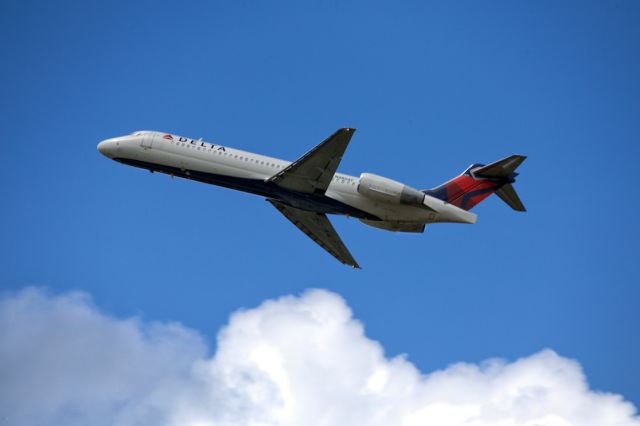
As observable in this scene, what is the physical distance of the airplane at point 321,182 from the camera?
3653 centimetres

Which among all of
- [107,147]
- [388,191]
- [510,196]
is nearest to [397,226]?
[388,191]

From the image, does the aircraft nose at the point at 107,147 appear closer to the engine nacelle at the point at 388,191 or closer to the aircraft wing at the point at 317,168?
the aircraft wing at the point at 317,168

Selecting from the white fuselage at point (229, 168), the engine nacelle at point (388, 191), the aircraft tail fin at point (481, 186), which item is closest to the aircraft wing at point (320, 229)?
the white fuselage at point (229, 168)

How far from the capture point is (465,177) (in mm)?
39750

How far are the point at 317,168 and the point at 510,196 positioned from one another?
37.3ft

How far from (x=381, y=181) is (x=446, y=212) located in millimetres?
4127

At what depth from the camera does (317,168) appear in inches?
1422

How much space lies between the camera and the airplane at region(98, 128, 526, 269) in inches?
1438

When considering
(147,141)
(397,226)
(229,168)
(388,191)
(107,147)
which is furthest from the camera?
(107,147)

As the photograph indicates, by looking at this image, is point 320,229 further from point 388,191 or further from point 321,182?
point 388,191

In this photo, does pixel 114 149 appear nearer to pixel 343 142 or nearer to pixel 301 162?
pixel 301 162

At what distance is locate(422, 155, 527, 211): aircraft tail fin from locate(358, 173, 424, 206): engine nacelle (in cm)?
361

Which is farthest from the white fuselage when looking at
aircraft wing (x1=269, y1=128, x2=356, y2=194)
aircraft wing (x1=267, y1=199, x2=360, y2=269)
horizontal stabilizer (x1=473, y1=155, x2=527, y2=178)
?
aircraft wing (x1=267, y1=199, x2=360, y2=269)

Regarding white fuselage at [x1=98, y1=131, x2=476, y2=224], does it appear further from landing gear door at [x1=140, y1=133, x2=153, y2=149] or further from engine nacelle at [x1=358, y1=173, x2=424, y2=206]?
engine nacelle at [x1=358, y1=173, x2=424, y2=206]
